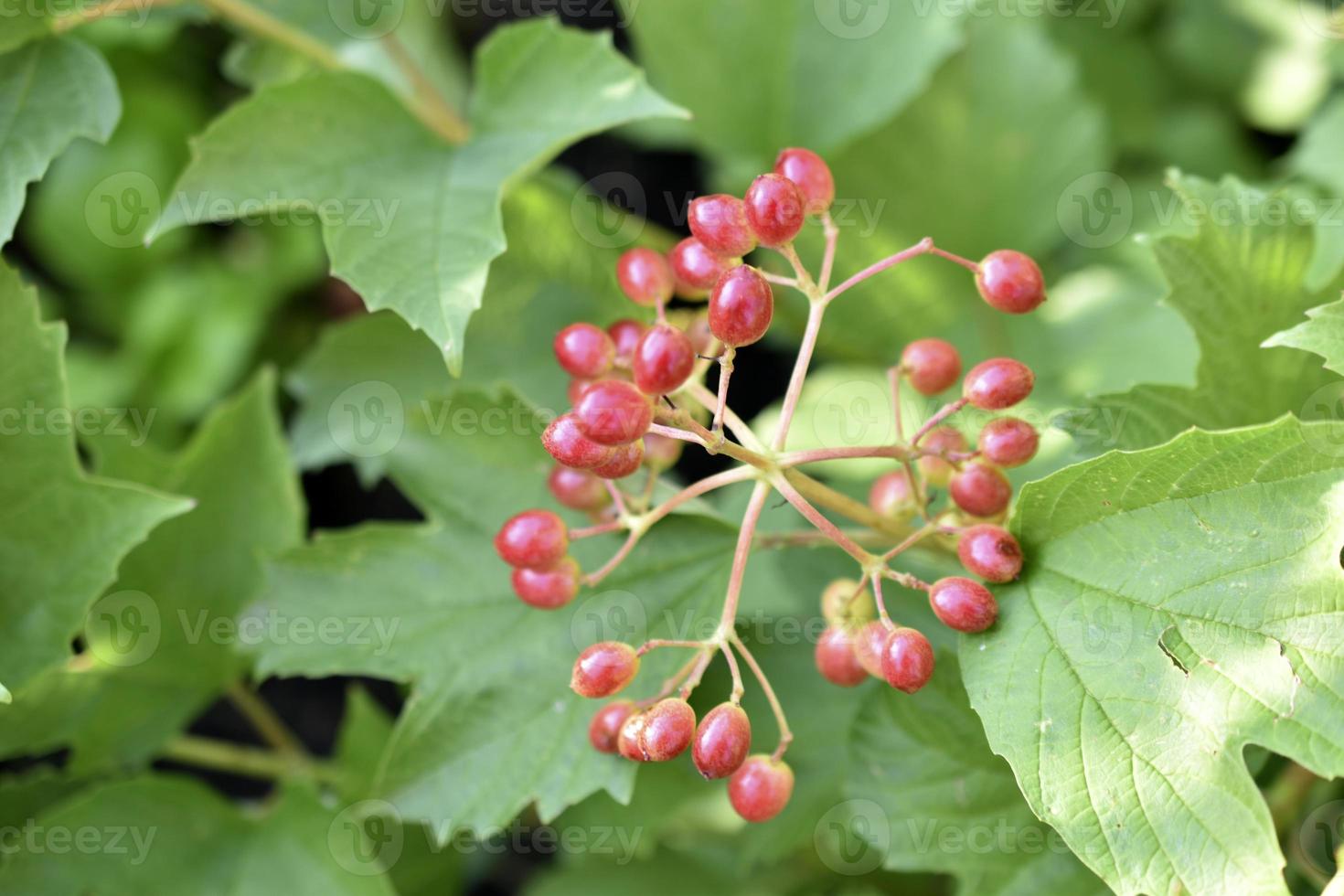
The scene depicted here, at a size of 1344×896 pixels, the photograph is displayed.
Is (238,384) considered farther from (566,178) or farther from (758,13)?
(758,13)

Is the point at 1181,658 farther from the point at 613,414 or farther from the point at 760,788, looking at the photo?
the point at 613,414

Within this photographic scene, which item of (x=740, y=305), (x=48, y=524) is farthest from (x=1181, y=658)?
(x=48, y=524)

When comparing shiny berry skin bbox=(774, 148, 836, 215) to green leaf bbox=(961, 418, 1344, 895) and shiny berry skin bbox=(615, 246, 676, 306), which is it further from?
green leaf bbox=(961, 418, 1344, 895)

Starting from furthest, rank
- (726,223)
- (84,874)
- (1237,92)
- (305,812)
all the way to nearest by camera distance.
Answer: (1237,92) < (305,812) < (84,874) < (726,223)

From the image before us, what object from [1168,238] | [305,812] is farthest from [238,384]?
[1168,238]

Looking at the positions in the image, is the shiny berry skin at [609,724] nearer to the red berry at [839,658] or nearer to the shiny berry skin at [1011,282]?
the red berry at [839,658]

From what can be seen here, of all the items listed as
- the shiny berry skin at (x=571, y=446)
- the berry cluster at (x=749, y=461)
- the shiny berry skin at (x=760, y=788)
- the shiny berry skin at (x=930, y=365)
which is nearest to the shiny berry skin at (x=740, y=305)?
the berry cluster at (x=749, y=461)
